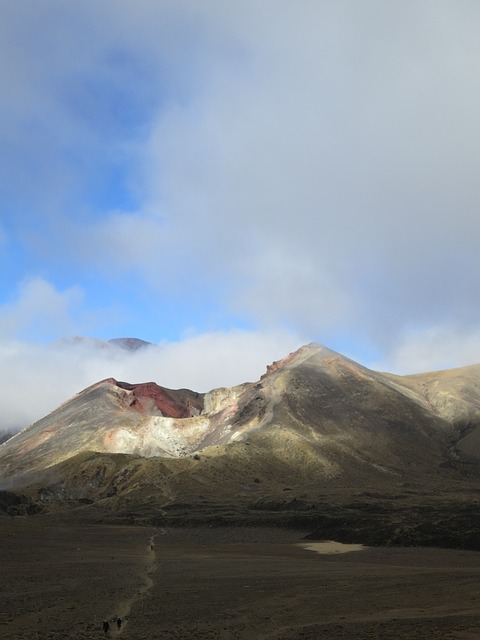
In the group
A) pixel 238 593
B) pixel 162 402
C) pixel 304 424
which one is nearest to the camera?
pixel 238 593

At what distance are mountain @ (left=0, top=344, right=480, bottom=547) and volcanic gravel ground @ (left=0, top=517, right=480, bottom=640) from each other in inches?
629

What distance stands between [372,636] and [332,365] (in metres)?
147

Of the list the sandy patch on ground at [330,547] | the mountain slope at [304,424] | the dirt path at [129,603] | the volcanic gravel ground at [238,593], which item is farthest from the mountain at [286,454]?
the dirt path at [129,603]

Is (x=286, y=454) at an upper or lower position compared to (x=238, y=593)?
upper

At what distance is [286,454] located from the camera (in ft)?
376

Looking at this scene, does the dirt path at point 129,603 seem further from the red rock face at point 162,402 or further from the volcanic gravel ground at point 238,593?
the red rock face at point 162,402

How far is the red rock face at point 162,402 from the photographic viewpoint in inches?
7003

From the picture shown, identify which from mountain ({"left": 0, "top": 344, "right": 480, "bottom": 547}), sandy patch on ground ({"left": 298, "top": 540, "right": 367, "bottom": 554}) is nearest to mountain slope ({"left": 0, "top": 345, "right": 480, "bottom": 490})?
mountain ({"left": 0, "top": 344, "right": 480, "bottom": 547})

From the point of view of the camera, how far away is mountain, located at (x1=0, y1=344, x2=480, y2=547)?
74.9m

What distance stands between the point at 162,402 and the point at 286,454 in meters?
78.7

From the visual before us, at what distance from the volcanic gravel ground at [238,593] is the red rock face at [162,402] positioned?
5154 inches

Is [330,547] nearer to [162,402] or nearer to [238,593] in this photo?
[238,593]

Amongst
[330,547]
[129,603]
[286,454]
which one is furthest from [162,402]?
[129,603]

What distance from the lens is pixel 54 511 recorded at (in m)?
89.2
